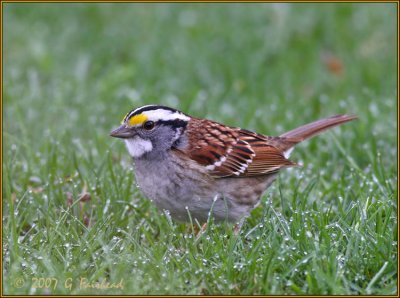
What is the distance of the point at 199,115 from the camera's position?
22.7ft

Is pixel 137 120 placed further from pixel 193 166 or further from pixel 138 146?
pixel 193 166

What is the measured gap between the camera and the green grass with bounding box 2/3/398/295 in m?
3.92

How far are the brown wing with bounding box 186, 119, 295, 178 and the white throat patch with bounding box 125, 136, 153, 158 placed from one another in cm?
27

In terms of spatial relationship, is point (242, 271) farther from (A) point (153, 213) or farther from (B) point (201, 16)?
(B) point (201, 16)

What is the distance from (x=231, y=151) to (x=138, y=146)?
2.22 ft

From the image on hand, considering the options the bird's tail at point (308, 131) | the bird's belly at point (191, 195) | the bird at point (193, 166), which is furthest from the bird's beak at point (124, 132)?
the bird's tail at point (308, 131)

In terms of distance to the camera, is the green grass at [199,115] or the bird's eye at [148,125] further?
the bird's eye at [148,125]

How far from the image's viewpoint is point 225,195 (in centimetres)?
476

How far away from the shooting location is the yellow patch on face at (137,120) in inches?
185

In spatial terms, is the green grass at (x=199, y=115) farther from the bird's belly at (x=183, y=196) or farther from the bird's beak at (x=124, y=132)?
the bird's beak at (x=124, y=132)

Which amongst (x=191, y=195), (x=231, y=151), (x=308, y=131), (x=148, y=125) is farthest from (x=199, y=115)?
(x=191, y=195)

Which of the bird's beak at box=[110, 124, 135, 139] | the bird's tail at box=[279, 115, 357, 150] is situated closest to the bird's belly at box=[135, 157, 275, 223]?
the bird's beak at box=[110, 124, 135, 139]

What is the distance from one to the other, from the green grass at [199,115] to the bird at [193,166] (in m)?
0.17

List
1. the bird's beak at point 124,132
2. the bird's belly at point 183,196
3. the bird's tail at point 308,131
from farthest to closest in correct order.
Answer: the bird's tail at point 308,131, the bird's beak at point 124,132, the bird's belly at point 183,196
